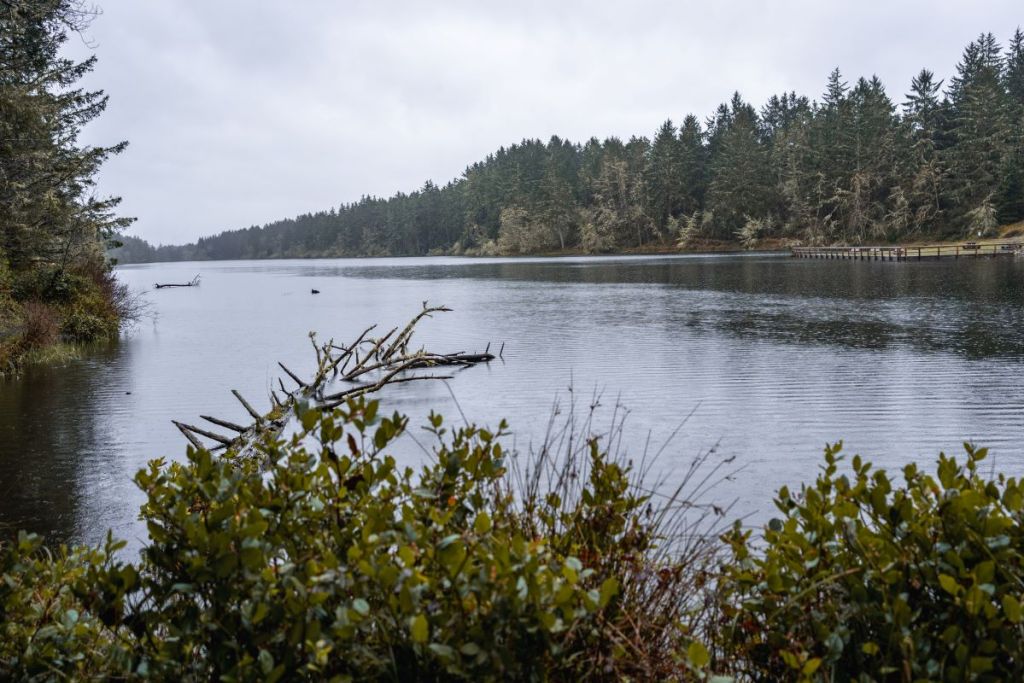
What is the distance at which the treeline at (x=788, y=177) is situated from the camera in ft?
255

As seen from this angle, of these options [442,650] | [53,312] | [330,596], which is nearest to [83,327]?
[53,312]

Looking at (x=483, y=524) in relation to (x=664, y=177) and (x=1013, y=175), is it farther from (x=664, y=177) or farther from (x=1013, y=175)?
(x=664, y=177)

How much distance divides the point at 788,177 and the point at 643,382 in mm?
91108

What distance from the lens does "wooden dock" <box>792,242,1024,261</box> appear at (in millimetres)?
65750

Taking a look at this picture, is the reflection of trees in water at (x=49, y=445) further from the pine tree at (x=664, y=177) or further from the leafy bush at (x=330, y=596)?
the pine tree at (x=664, y=177)

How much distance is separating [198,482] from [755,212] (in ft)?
345

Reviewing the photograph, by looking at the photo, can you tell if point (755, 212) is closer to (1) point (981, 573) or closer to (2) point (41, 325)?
(2) point (41, 325)

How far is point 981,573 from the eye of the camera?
2.44 meters

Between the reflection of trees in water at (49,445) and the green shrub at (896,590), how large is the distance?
21.3 ft

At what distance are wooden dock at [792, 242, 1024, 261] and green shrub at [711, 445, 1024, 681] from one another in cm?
7207

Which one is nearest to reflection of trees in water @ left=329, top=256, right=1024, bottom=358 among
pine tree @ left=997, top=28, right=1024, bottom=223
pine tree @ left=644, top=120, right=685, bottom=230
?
pine tree @ left=997, top=28, right=1024, bottom=223

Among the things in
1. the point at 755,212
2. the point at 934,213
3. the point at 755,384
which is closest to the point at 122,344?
the point at 755,384

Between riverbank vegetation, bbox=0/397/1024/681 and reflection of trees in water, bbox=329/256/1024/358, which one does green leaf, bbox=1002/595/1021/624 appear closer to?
riverbank vegetation, bbox=0/397/1024/681

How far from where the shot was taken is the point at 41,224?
1008 inches
